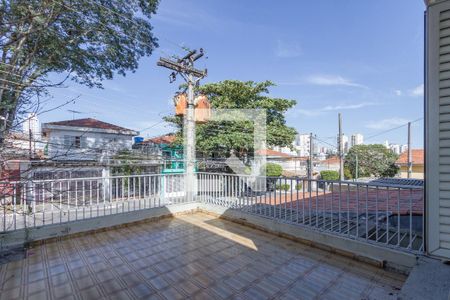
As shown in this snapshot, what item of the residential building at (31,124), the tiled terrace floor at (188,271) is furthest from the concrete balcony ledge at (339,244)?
the residential building at (31,124)

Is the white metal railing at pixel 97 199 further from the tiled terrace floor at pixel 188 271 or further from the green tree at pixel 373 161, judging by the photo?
the green tree at pixel 373 161

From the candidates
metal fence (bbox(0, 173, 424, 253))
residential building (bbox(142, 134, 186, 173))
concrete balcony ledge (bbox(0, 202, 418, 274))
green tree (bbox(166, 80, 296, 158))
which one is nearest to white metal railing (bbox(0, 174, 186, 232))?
metal fence (bbox(0, 173, 424, 253))

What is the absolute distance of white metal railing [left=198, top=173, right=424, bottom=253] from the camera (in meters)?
2.61

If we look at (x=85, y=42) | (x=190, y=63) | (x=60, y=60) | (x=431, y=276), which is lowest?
(x=431, y=276)

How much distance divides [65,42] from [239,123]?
817 cm

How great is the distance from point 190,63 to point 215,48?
2.47m

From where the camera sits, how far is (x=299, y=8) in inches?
251

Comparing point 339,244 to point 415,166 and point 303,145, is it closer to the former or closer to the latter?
point 415,166

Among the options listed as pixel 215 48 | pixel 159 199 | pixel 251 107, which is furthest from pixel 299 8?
pixel 159 199

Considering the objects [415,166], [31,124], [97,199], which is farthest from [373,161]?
[31,124]

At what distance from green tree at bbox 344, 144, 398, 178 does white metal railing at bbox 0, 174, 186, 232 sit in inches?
858

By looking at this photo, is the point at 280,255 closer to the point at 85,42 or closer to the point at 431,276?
the point at 431,276

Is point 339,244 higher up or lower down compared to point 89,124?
lower down

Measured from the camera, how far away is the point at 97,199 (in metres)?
3.98
